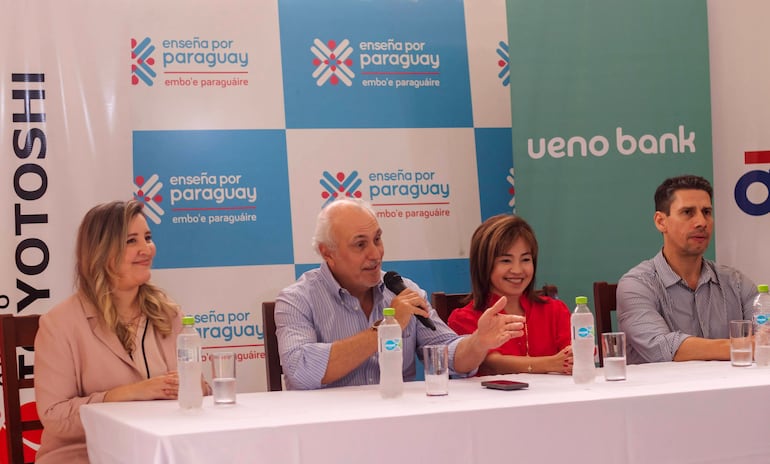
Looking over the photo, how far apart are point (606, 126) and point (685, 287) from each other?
3.80 ft

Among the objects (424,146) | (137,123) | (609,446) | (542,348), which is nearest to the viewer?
(609,446)

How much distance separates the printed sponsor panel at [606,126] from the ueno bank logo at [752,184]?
0.26m

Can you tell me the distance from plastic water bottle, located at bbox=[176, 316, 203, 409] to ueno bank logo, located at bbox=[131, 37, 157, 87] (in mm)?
2271

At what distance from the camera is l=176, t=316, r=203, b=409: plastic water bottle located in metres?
2.20

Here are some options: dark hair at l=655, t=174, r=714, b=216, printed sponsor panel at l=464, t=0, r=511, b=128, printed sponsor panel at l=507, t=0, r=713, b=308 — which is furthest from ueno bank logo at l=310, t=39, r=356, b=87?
dark hair at l=655, t=174, r=714, b=216

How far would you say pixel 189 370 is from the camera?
7.25 ft

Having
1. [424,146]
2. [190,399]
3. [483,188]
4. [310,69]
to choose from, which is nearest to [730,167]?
[483,188]

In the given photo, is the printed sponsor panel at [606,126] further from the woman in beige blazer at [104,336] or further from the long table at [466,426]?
the woman in beige blazer at [104,336]

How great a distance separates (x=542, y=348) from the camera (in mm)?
3217

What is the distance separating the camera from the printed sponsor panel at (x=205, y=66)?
13.9 feet

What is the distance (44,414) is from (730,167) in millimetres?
3330

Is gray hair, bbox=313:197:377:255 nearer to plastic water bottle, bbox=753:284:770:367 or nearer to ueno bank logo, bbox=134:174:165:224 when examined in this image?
plastic water bottle, bbox=753:284:770:367

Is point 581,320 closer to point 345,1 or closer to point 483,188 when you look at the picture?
point 483,188

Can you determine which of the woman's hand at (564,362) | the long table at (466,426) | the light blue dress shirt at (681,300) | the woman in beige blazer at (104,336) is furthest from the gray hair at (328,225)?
the light blue dress shirt at (681,300)
